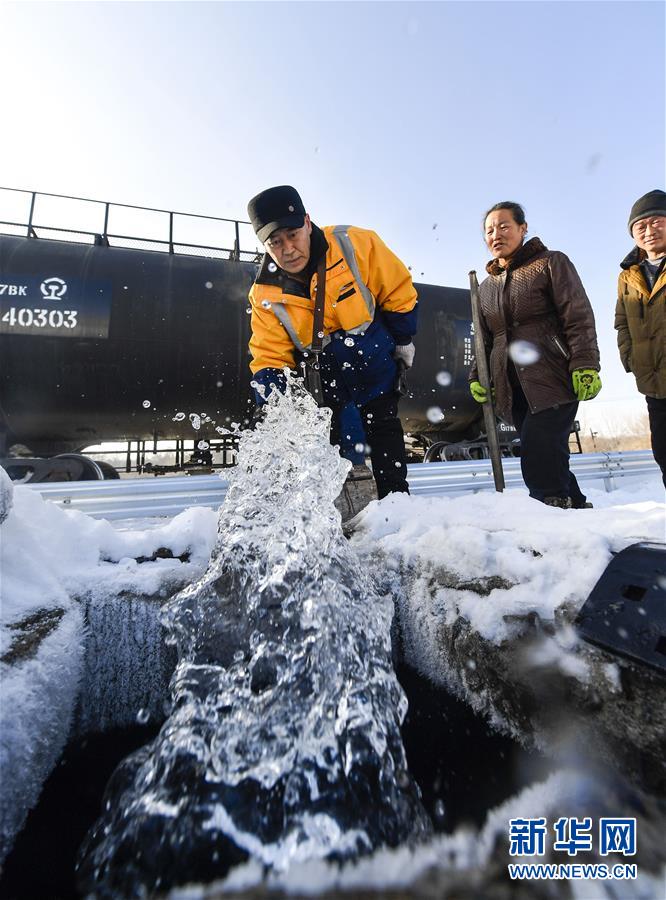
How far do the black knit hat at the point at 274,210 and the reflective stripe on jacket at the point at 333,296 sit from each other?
26 centimetres

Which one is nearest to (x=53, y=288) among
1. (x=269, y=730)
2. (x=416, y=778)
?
(x=269, y=730)

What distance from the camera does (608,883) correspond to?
66 cm

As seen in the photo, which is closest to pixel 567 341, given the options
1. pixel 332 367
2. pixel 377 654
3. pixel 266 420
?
pixel 332 367

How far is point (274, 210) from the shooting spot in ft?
7.93

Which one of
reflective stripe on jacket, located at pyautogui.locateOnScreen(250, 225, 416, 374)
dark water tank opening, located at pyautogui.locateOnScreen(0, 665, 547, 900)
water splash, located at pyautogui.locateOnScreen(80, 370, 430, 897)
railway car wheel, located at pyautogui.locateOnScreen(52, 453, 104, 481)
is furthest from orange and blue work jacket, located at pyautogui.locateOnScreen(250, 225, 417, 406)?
railway car wheel, located at pyautogui.locateOnScreen(52, 453, 104, 481)

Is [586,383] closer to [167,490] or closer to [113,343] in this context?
[167,490]

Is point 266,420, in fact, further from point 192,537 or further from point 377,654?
point 377,654

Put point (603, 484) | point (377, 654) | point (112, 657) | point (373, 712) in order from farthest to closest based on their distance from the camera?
point (603, 484)
point (112, 657)
point (377, 654)
point (373, 712)

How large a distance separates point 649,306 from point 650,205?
577 mm

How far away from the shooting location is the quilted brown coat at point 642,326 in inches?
105

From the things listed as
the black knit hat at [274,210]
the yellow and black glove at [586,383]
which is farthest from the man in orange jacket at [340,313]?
the yellow and black glove at [586,383]

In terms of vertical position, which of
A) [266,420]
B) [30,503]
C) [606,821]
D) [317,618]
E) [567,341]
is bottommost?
[606,821]

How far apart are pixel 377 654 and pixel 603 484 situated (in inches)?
196

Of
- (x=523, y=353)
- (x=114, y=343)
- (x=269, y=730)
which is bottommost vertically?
(x=269, y=730)
